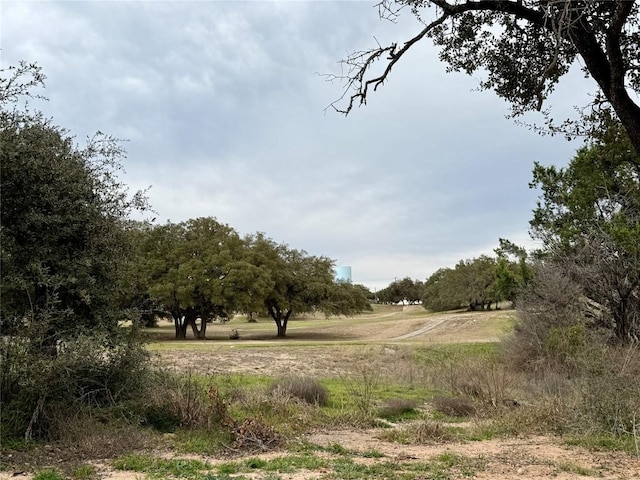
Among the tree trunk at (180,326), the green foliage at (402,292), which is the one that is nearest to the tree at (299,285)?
the tree trunk at (180,326)

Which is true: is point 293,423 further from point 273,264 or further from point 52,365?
point 273,264

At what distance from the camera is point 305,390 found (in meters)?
12.6

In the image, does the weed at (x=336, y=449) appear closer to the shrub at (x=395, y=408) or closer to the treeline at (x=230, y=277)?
the shrub at (x=395, y=408)

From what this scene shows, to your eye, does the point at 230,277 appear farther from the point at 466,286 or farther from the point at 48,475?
the point at 466,286

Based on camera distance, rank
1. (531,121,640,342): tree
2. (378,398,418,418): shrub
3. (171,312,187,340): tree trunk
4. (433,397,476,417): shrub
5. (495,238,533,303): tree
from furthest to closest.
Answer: (171,312,187,340): tree trunk < (495,238,533,303): tree < (531,121,640,342): tree < (433,397,476,417): shrub < (378,398,418,418): shrub

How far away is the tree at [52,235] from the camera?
825 cm

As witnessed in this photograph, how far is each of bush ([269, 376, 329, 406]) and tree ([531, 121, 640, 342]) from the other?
11.1 m

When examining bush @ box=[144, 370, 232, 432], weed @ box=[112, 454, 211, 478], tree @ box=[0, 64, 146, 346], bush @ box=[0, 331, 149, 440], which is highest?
tree @ box=[0, 64, 146, 346]

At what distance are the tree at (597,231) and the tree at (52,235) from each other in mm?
15322

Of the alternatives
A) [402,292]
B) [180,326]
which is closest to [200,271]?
[180,326]

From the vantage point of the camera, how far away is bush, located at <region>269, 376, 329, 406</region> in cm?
1229

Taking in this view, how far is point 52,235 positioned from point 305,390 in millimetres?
6502

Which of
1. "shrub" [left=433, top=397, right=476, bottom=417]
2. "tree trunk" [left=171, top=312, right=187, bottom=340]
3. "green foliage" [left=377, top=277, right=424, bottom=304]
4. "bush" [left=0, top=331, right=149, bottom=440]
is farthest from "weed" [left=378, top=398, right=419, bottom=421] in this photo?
"green foliage" [left=377, top=277, right=424, bottom=304]

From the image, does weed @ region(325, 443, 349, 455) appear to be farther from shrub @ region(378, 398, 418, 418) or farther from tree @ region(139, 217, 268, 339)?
tree @ region(139, 217, 268, 339)
